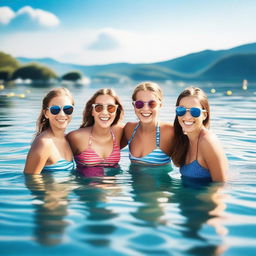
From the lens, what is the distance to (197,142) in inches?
228

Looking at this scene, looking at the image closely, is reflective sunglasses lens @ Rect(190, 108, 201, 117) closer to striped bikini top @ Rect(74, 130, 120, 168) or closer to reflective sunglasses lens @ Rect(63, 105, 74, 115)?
striped bikini top @ Rect(74, 130, 120, 168)

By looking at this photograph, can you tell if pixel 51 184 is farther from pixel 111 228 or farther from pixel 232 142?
pixel 232 142

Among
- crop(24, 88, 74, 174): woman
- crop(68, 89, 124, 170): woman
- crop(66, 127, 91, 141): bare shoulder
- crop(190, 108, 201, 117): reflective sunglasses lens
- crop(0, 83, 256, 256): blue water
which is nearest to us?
crop(0, 83, 256, 256): blue water

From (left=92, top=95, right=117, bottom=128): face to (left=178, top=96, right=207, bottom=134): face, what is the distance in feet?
3.89

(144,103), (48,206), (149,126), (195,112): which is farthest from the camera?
(149,126)

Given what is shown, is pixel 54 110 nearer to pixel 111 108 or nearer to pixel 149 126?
pixel 111 108

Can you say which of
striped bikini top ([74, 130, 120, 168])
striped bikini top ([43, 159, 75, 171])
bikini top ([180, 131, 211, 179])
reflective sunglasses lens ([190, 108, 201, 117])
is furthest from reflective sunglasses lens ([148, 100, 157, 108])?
striped bikini top ([43, 159, 75, 171])

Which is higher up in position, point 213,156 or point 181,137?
point 181,137

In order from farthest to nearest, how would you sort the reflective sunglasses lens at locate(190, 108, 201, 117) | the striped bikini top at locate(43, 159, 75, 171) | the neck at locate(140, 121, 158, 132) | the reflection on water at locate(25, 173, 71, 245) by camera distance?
the neck at locate(140, 121, 158, 132), the striped bikini top at locate(43, 159, 75, 171), the reflective sunglasses lens at locate(190, 108, 201, 117), the reflection on water at locate(25, 173, 71, 245)

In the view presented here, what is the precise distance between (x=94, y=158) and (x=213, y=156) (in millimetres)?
2120

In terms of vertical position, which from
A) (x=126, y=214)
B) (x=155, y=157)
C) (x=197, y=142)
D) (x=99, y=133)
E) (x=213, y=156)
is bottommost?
(x=126, y=214)

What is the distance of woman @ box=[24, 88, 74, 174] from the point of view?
582 centimetres

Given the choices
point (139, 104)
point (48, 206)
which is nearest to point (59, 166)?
point (48, 206)

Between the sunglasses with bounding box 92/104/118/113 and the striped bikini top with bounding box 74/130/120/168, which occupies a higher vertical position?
the sunglasses with bounding box 92/104/118/113
